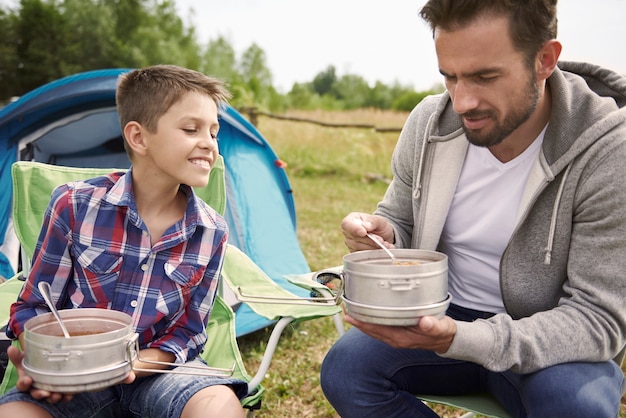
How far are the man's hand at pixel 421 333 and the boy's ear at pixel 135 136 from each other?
982 millimetres

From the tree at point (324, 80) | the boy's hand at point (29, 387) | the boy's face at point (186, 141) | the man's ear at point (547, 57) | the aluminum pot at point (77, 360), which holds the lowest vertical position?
the boy's hand at point (29, 387)

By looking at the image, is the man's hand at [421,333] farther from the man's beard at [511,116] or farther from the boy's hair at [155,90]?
the boy's hair at [155,90]

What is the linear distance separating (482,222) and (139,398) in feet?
4.07

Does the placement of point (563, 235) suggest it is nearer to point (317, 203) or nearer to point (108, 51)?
point (317, 203)

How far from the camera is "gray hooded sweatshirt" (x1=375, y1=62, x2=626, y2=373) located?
1.68 metres

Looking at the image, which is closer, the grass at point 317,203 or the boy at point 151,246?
the boy at point 151,246

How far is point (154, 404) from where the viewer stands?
182cm

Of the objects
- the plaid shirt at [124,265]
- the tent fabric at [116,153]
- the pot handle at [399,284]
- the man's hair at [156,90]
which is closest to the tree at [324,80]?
the tent fabric at [116,153]

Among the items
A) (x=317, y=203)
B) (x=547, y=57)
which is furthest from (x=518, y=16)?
(x=317, y=203)

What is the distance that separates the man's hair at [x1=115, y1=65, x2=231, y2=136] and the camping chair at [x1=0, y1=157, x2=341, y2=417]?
66 cm

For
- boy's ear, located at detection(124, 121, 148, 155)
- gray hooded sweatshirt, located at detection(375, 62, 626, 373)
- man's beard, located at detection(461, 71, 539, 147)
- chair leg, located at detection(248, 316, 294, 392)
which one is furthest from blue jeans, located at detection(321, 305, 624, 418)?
boy's ear, located at detection(124, 121, 148, 155)

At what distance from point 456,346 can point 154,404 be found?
2.96 feet

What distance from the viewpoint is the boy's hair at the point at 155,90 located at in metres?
2.08

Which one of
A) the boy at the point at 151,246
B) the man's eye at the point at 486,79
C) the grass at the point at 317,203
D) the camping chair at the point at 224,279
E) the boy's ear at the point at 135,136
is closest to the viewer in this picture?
the man's eye at the point at 486,79
